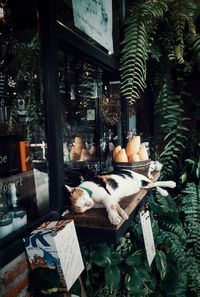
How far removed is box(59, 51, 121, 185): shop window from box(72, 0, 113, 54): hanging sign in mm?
166

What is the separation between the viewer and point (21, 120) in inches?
52.6

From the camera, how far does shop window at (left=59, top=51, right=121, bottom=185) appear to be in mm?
1450

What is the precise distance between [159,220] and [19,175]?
1353 mm

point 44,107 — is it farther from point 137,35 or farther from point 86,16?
point 137,35

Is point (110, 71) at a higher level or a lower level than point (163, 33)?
lower

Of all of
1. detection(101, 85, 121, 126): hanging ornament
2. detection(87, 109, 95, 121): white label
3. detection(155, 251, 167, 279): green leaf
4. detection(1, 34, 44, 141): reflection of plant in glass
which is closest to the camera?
detection(1, 34, 44, 141): reflection of plant in glass

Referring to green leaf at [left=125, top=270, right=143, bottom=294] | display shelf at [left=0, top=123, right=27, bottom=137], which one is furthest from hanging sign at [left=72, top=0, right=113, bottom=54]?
green leaf at [left=125, top=270, right=143, bottom=294]

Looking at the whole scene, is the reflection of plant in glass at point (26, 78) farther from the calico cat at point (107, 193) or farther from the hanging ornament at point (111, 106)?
the hanging ornament at point (111, 106)

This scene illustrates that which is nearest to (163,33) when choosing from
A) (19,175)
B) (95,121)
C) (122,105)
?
(122,105)

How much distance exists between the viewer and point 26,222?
106cm

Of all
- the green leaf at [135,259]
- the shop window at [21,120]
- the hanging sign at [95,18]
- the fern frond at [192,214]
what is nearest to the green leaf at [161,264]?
the green leaf at [135,259]

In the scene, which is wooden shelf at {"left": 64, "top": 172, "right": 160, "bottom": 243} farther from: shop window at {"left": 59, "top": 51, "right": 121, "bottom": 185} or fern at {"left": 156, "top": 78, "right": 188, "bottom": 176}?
fern at {"left": 156, "top": 78, "right": 188, "bottom": 176}

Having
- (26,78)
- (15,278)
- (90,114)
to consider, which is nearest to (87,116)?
(90,114)

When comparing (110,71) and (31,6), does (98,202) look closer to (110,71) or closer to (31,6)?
(31,6)
